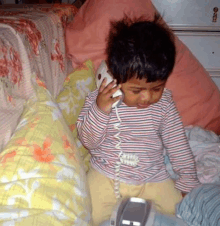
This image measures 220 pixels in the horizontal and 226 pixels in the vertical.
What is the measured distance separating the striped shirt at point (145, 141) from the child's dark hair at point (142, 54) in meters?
0.14

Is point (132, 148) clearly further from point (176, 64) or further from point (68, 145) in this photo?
point (176, 64)

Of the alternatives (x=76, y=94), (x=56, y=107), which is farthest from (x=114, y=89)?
(x=76, y=94)

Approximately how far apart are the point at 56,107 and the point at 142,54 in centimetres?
26

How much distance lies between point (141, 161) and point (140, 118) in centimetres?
13

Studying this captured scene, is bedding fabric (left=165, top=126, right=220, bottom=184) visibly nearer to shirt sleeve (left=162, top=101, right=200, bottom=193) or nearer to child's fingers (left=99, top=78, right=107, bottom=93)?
shirt sleeve (left=162, top=101, right=200, bottom=193)

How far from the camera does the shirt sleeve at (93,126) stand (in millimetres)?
821

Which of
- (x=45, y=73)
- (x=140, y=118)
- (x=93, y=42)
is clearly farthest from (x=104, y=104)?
(x=93, y=42)

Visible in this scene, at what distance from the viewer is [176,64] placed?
4.09 ft

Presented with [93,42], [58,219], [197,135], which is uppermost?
[93,42]

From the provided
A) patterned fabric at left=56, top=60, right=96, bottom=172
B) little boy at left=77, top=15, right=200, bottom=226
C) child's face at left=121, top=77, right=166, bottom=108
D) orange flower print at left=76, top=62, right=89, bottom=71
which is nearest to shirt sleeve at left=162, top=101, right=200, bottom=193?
little boy at left=77, top=15, right=200, bottom=226

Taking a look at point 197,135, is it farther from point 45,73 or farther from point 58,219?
point 58,219

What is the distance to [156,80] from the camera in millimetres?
747

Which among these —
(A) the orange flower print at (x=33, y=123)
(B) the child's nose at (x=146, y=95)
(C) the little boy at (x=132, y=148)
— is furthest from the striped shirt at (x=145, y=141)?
(A) the orange flower print at (x=33, y=123)

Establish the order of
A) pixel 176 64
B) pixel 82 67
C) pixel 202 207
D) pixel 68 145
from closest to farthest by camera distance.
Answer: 1. pixel 68 145
2. pixel 202 207
3. pixel 82 67
4. pixel 176 64
